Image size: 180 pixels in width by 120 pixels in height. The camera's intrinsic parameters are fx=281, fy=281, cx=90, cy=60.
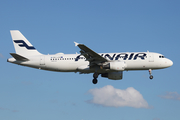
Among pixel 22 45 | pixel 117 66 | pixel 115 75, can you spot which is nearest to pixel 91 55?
pixel 117 66

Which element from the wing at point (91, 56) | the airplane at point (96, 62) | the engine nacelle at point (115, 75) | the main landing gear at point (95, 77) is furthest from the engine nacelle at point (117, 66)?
the engine nacelle at point (115, 75)

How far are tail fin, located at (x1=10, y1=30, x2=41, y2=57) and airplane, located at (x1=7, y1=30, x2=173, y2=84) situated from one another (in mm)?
937

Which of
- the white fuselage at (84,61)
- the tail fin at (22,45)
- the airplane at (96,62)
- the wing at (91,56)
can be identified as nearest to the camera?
the wing at (91,56)

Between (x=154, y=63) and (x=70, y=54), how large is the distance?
46.8 ft

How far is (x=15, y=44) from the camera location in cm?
5172

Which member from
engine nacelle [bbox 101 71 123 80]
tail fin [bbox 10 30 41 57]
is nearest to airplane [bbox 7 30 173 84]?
engine nacelle [bbox 101 71 123 80]

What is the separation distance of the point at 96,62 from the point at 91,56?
155 cm

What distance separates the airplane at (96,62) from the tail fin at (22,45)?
3.07 ft

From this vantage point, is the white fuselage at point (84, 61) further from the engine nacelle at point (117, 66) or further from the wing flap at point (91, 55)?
the wing flap at point (91, 55)

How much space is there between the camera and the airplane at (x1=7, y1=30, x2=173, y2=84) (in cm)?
4466

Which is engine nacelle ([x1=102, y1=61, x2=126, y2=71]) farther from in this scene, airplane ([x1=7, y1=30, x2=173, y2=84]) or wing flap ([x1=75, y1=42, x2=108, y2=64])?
wing flap ([x1=75, y1=42, x2=108, y2=64])

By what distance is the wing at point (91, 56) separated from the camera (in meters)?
42.2

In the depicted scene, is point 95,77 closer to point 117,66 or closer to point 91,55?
point 91,55

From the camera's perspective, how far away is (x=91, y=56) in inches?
1750
